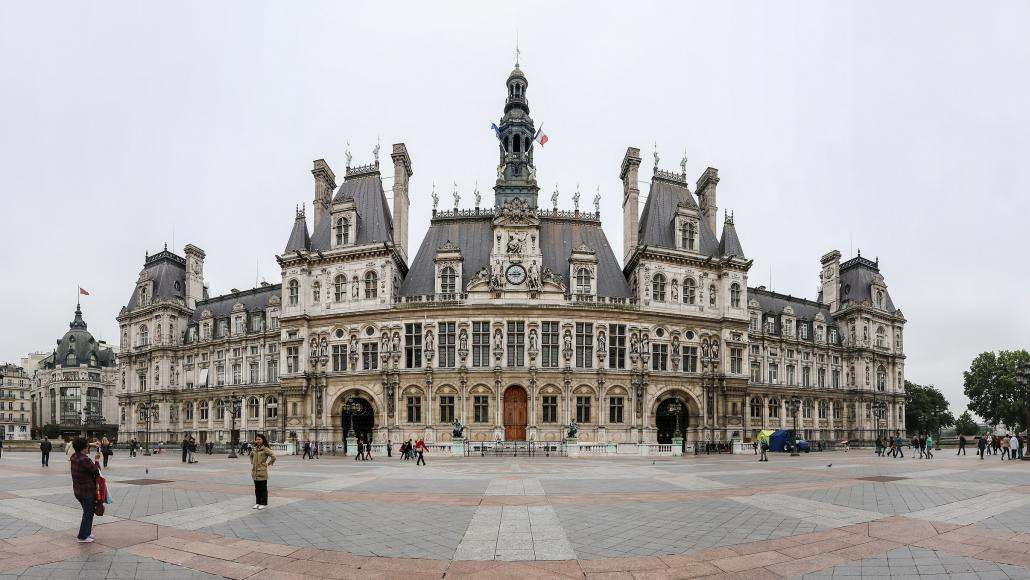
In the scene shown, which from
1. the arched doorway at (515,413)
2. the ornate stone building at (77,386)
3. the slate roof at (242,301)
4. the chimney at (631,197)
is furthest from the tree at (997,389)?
the ornate stone building at (77,386)

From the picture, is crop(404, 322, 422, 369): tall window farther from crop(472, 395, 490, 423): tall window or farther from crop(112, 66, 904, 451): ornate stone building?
crop(472, 395, 490, 423): tall window

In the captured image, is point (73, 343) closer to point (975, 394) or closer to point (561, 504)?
point (561, 504)

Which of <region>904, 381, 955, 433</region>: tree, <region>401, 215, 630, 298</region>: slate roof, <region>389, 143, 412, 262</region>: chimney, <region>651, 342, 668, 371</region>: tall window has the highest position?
<region>389, 143, 412, 262</region>: chimney

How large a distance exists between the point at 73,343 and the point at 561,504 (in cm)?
13643

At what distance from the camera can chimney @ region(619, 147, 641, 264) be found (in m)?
60.4

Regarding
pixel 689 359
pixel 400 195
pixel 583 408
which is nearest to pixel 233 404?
pixel 400 195

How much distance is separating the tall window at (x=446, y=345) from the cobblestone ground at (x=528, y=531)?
30071 millimetres

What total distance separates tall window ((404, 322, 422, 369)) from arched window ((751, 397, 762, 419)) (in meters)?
35.9

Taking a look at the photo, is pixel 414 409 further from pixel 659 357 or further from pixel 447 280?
pixel 659 357

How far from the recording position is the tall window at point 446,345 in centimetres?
5312

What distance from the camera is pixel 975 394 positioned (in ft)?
288

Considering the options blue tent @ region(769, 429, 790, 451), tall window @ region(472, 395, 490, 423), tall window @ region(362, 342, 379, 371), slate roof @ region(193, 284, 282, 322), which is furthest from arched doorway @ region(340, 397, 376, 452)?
blue tent @ region(769, 429, 790, 451)

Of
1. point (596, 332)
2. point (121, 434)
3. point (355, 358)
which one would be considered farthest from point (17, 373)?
point (596, 332)

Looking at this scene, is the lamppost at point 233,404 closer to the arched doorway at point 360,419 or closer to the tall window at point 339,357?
the arched doorway at point 360,419
